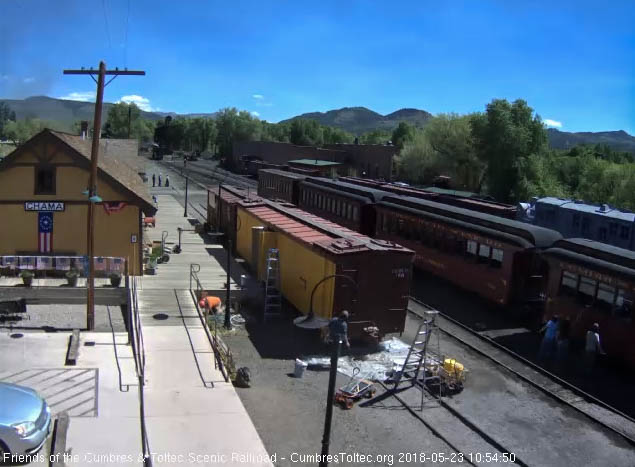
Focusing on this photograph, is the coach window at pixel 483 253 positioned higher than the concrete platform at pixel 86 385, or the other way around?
the coach window at pixel 483 253

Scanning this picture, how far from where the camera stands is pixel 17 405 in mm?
9344

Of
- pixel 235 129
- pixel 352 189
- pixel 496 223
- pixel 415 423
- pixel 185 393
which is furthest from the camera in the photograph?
pixel 235 129

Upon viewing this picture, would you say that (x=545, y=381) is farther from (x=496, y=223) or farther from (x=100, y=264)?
(x=100, y=264)

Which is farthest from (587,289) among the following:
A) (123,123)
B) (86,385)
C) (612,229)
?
(123,123)

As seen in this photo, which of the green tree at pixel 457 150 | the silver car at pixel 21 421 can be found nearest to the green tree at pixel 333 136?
the green tree at pixel 457 150

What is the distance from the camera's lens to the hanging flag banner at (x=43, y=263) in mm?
20703

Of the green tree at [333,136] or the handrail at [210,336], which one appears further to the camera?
the green tree at [333,136]

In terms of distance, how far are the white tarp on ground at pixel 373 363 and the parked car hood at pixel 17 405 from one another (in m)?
7.05

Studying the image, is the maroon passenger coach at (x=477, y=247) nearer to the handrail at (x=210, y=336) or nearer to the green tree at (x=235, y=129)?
the handrail at (x=210, y=336)

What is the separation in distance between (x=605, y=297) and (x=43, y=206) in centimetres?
1974

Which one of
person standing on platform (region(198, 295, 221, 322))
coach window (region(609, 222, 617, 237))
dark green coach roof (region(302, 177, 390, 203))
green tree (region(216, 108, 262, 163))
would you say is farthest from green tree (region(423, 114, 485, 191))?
green tree (region(216, 108, 262, 163))

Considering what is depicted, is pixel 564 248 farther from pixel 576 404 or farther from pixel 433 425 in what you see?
pixel 433 425

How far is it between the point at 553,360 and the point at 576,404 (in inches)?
115

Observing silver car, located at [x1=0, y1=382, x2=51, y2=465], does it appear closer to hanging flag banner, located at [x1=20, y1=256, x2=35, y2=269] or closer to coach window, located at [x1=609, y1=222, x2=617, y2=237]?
hanging flag banner, located at [x1=20, y1=256, x2=35, y2=269]
